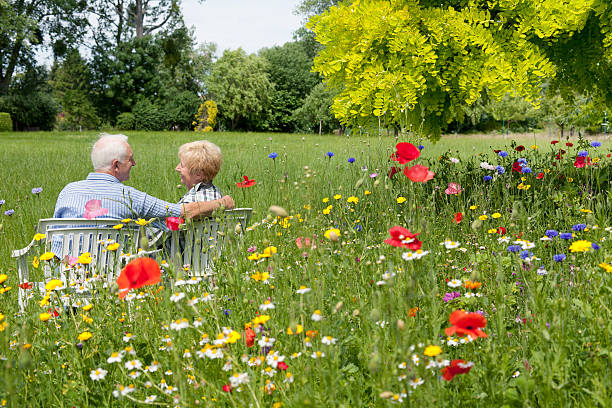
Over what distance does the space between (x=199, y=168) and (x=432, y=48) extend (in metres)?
2.53

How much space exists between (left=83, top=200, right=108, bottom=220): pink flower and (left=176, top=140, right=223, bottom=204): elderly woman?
2.21 feet

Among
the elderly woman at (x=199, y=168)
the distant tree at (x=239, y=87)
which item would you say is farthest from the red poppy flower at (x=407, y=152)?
the distant tree at (x=239, y=87)

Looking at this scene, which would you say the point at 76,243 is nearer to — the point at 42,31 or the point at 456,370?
the point at 456,370

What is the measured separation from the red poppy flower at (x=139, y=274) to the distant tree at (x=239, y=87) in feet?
125

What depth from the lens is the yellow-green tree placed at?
4.38 meters

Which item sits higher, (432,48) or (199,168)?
(432,48)

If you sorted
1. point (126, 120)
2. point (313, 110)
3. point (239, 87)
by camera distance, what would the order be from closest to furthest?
1. point (126, 120)
2. point (313, 110)
3. point (239, 87)

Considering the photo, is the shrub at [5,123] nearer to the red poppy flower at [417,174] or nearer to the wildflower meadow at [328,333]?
the wildflower meadow at [328,333]

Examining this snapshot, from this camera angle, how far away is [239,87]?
39406 mm

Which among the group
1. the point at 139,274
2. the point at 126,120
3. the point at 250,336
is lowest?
the point at 250,336

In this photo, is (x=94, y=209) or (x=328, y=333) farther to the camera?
(x=94, y=209)

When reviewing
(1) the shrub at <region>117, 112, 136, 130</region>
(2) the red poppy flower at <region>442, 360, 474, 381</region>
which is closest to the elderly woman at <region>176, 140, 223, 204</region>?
(2) the red poppy flower at <region>442, 360, 474, 381</region>

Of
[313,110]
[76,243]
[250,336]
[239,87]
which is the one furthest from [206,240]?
[239,87]

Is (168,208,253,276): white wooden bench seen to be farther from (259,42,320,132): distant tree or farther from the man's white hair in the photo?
(259,42,320,132): distant tree
